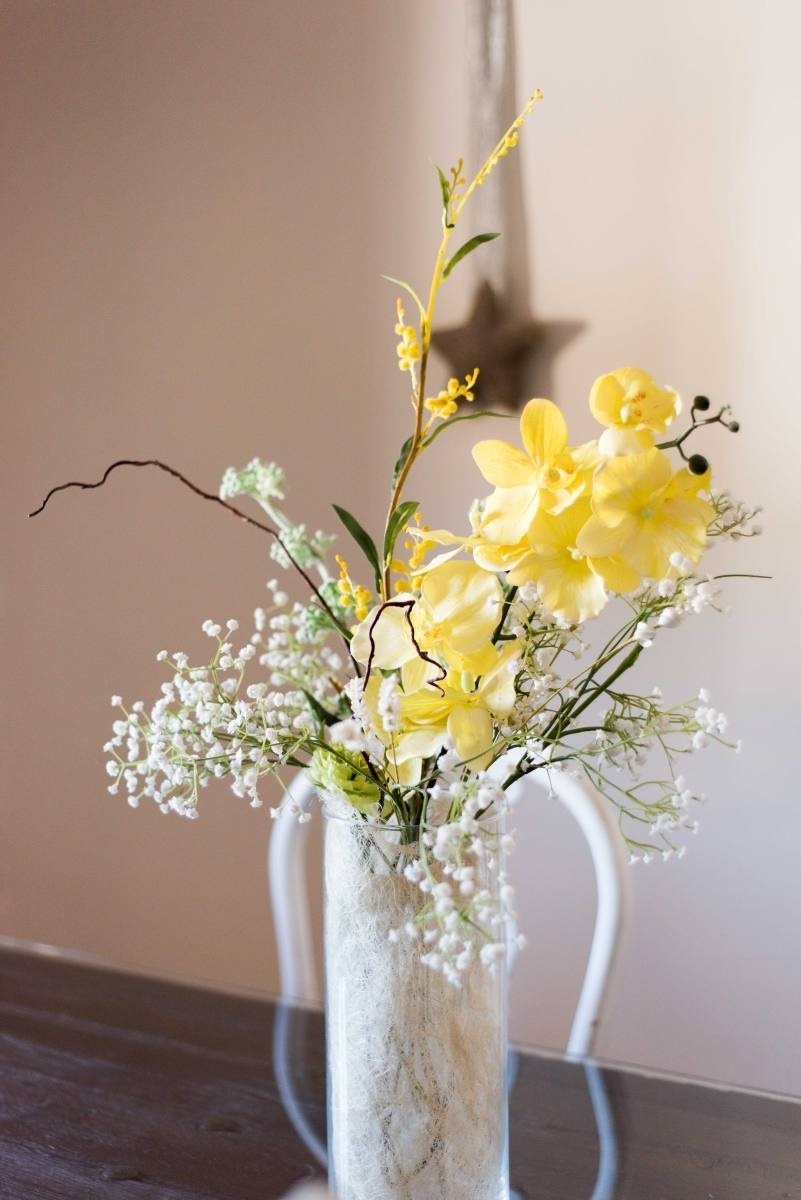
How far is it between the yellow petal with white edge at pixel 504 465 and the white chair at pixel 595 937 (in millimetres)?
242

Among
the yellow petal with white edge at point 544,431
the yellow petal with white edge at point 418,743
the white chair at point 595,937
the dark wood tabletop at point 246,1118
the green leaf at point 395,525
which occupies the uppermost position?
the yellow petal with white edge at point 544,431

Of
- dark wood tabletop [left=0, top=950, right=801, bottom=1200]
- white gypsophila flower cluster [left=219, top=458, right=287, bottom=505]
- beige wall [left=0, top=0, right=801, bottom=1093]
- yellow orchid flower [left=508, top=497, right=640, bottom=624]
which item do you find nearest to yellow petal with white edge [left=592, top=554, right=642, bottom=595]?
yellow orchid flower [left=508, top=497, right=640, bottom=624]

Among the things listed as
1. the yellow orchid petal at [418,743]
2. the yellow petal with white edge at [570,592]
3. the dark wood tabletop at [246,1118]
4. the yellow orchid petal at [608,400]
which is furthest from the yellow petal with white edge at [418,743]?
the dark wood tabletop at [246,1118]

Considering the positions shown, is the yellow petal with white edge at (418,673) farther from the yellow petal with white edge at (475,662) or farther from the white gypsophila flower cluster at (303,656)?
the white gypsophila flower cluster at (303,656)

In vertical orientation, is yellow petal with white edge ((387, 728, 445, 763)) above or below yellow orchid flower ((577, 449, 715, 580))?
below

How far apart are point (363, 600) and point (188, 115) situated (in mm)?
1411

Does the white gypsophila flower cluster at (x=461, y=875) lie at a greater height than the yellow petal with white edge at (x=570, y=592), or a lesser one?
lesser

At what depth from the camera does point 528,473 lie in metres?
0.69

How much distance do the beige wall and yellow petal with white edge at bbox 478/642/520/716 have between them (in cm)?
100

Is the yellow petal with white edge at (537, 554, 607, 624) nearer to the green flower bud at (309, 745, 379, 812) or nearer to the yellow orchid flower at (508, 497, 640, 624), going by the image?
the yellow orchid flower at (508, 497, 640, 624)

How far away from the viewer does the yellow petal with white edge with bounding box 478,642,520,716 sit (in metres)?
0.69

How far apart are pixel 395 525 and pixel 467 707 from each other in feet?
0.43

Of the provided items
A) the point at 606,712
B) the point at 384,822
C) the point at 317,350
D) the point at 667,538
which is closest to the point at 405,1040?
the point at 384,822

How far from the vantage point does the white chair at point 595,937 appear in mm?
982
